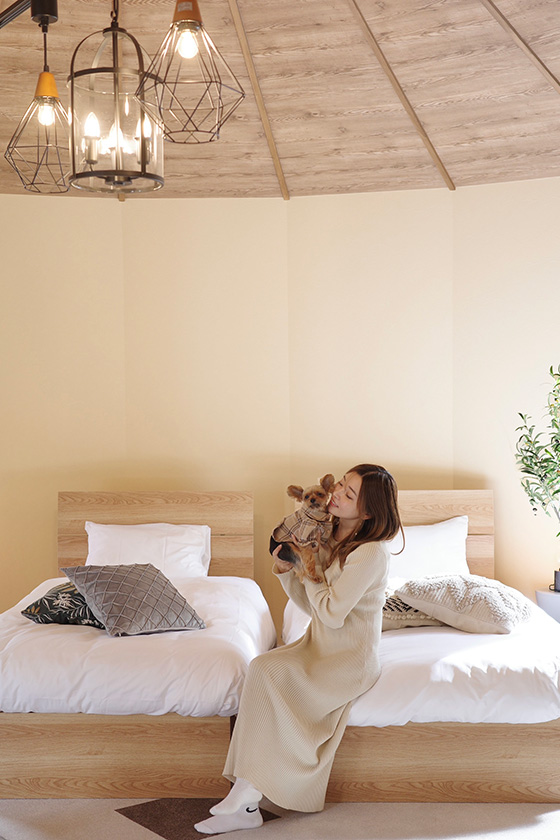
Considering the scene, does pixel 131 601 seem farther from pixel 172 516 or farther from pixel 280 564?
pixel 172 516

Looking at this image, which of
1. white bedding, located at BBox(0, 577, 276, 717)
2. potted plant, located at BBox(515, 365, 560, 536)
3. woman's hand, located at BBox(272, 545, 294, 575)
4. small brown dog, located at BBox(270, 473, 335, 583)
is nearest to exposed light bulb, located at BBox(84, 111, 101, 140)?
small brown dog, located at BBox(270, 473, 335, 583)

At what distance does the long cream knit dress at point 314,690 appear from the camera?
8.14ft

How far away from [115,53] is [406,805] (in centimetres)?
230

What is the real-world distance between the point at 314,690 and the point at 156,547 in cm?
169

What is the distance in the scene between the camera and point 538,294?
430 cm

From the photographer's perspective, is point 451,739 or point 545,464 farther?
point 545,464

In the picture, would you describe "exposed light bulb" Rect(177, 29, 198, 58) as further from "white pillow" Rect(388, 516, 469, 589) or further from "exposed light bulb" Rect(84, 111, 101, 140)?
"white pillow" Rect(388, 516, 469, 589)

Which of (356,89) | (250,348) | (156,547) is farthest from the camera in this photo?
(250,348)

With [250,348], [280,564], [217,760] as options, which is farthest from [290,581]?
[250,348]

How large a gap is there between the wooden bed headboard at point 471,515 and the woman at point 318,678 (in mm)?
1567

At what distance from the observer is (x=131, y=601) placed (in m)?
3.03

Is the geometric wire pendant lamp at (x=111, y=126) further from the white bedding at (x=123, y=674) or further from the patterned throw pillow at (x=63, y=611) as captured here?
the patterned throw pillow at (x=63, y=611)

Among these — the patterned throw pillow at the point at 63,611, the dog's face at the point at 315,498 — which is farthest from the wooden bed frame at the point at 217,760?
the dog's face at the point at 315,498

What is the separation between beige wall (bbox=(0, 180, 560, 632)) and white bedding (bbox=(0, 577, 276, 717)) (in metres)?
1.74
